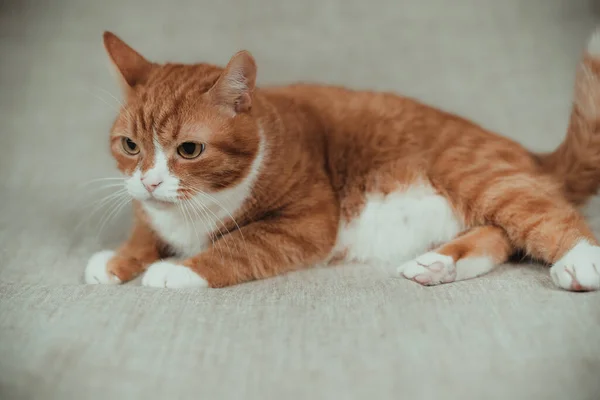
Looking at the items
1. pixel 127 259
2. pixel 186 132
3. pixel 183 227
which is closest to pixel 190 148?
pixel 186 132

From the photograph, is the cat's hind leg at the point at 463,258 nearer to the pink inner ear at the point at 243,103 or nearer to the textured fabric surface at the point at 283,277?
the textured fabric surface at the point at 283,277

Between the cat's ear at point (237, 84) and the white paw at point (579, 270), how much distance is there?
957 millimetres

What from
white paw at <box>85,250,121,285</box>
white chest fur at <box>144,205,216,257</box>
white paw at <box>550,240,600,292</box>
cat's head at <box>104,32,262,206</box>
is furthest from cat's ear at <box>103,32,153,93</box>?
white paw at <box>550,240,600,292</box>

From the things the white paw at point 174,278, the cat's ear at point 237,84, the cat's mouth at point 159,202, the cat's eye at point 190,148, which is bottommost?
the white paw at point 174,278

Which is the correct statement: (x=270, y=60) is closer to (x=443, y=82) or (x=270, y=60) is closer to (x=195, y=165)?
(x=443, y=82)

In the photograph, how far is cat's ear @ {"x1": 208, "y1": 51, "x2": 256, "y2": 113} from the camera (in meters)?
1.81

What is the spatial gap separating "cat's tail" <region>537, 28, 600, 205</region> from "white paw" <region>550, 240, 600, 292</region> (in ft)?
1.33

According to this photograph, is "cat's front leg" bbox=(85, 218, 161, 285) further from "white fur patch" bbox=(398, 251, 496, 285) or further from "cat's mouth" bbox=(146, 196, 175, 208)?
"white fur patch" bbox=(398, 251, 496, 285)

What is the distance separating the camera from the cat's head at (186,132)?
1812 millimetres

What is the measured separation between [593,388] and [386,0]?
208 centimetres

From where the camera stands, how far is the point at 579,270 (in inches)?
66.4

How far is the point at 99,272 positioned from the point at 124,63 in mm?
621

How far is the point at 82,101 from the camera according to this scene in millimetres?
2986

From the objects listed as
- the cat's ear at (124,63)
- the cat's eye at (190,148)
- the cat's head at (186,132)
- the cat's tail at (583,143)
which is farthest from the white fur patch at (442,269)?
the cat's ear at (124,63)
